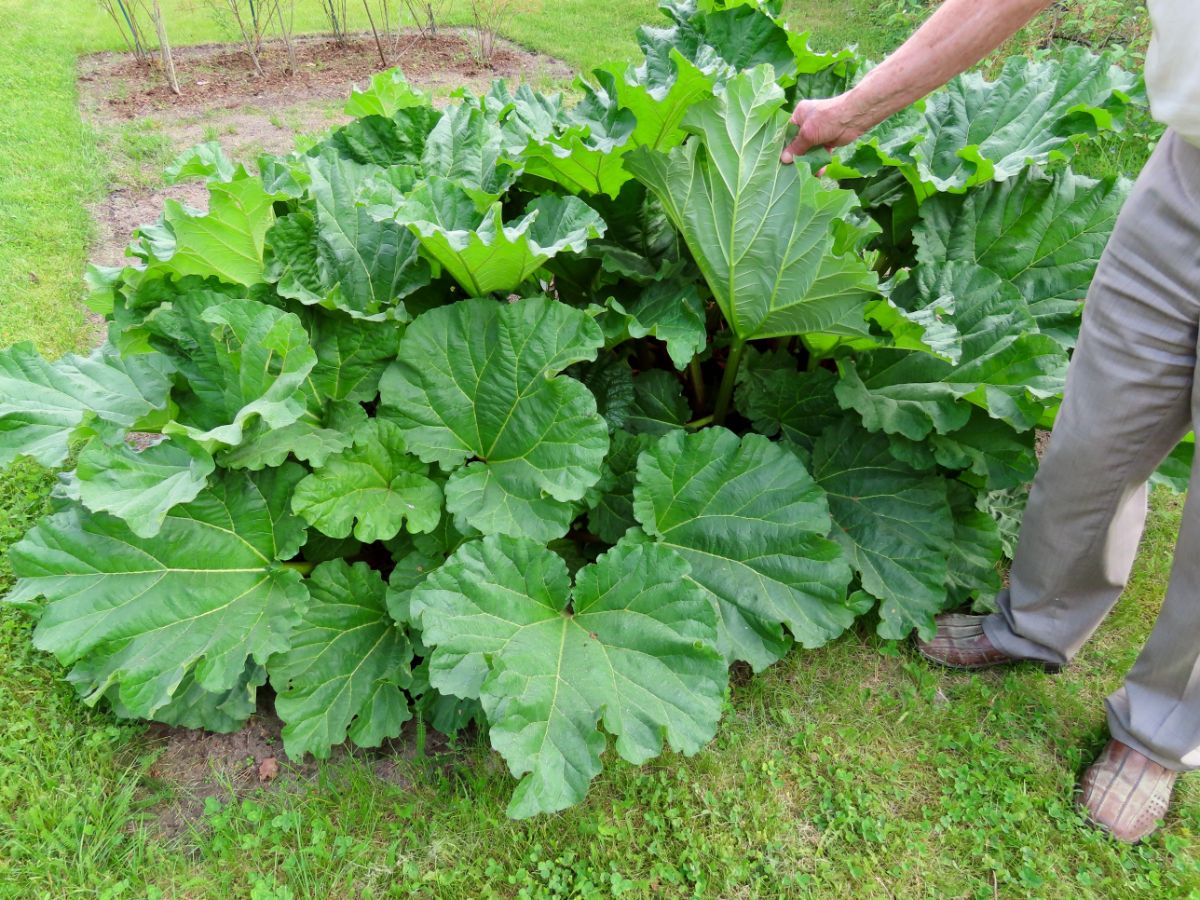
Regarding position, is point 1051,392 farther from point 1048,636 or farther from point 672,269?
point 672,269

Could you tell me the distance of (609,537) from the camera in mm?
2137

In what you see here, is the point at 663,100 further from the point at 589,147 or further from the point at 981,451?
the point at 981,451

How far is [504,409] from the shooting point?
6.51ft

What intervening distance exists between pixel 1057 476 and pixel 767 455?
637 mm

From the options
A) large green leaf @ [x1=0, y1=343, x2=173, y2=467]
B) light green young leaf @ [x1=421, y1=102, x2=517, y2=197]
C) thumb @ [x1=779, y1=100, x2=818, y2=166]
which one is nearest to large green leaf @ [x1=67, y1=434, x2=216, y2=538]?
large green leaf @ [x1=0, y1=343, x2=173, y2=467]

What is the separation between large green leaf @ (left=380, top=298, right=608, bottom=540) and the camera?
6.21 feet

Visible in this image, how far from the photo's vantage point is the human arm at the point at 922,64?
1610 mm

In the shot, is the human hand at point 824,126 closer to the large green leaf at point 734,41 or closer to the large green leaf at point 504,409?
the large green leaf at point 734,41

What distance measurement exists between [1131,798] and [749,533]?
3.37 ft

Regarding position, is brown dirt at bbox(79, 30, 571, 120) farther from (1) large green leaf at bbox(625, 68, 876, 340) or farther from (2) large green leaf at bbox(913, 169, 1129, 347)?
(1) large green leaf at bbox(625, 68, 876, 340)

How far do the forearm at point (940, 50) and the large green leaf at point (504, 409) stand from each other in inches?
30.4

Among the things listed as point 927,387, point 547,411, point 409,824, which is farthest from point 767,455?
point 409,824

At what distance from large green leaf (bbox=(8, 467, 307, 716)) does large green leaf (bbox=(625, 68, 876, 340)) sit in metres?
1.08

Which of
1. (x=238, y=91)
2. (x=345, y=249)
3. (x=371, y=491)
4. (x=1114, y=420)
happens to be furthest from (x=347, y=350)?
(x=238, y=91)
